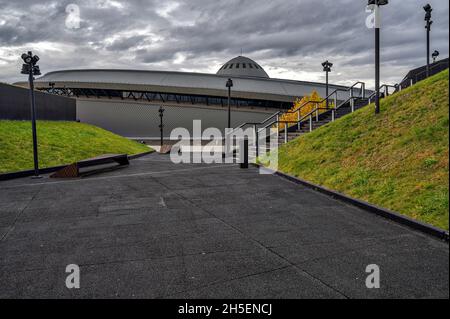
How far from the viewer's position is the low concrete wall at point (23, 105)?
745 inches

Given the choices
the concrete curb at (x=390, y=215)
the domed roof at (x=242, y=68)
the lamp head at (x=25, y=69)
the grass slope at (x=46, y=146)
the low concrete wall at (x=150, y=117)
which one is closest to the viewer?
the concrete curb at (x=390, y=215)

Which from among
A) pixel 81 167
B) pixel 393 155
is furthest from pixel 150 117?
pixel 393 155

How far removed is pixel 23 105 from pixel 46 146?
4.48 metres

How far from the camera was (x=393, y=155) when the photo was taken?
29.6 feet

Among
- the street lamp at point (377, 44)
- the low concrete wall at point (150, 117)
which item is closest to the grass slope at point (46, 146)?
the street lamp at point (377, 44)

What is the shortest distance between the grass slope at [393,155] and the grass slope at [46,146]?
10893mm

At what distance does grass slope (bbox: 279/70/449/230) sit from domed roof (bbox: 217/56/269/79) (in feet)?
230

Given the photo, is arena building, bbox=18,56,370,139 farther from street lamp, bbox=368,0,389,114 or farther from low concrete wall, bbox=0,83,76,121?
street lamp, bbox=368,0,389,114

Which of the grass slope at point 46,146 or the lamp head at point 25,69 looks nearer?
the lamp head at point 25,69

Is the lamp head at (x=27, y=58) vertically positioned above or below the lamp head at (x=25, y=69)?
above

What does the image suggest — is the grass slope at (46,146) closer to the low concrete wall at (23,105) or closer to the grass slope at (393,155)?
the low concrete wall at (23,105)

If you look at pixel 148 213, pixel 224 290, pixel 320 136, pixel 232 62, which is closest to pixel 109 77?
pixel 232 62

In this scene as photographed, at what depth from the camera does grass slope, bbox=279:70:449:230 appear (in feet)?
22.5

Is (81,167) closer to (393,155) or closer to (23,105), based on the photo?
(23,105)
